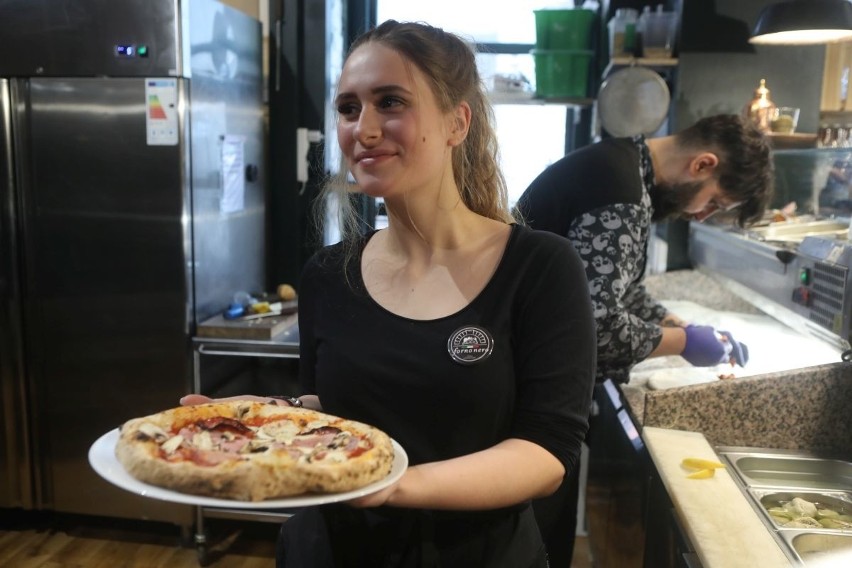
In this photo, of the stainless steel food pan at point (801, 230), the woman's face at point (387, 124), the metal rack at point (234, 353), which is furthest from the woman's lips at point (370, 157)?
the metal rack at point (234, 353)

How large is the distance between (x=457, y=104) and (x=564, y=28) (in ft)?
8.45

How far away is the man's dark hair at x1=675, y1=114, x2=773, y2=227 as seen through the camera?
2.13 metres

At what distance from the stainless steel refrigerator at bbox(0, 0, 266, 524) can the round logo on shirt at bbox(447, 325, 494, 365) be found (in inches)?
81.2

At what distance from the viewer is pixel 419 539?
1.18 m

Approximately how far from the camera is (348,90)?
118cm

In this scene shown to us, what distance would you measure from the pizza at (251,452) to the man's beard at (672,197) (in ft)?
4.48

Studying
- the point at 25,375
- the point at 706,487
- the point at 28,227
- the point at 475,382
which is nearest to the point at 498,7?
the point at 28,227

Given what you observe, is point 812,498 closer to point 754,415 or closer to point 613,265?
point 754,415

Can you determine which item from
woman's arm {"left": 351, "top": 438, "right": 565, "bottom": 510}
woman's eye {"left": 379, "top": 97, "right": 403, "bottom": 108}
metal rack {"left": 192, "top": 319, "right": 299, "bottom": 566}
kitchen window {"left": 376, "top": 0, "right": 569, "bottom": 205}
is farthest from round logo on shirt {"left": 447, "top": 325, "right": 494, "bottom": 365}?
kitchen window {"left": 376, "top": 0, "right": 569, "bottom": 205}

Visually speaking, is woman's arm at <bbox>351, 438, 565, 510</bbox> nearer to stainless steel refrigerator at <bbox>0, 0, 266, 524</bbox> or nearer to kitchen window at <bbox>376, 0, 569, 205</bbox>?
stainless steel refrigerator at <bbox>0, 0, 266, 524</bbox>

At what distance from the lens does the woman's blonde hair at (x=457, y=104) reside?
47.6 inches

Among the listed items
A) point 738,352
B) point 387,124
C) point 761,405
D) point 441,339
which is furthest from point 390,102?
point 738,352

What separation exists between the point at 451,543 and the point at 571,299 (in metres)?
0.40

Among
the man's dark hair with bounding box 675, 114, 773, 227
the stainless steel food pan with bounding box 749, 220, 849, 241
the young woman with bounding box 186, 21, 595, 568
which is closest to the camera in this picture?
the young woman with bounding box 186, 21, 595, 568
